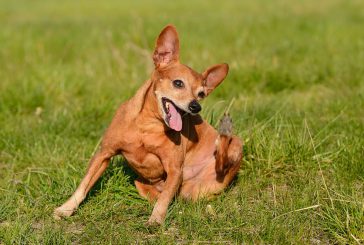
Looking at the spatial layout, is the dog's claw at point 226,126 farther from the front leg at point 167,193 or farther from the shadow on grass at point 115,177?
the shadow on grass at point 115,177

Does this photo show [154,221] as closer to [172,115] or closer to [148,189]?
[148,189]

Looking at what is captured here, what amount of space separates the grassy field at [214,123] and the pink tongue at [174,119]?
528 mm

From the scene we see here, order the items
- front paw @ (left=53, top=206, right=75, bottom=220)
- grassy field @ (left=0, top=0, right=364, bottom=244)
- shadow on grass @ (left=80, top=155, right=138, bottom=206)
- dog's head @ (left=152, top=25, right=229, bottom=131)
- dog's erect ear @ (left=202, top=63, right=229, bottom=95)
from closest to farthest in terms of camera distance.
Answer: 1. grassy field @ (left=0, top=0, right=364, bottom=244)
2. dog's head @ (left=152, top=25, right=229, bottom=131)
3. front paw @ (left=53, top=206, right=75, bottom=220)
4. dog's erect ear @ (left=202, top=63, right=229, bottom=95)
5. shadow on grass @ (left=80, top=155, right=138, bottom=206)

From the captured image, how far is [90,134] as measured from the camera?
5.52 m

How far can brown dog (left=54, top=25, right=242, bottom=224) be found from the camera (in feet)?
12.9

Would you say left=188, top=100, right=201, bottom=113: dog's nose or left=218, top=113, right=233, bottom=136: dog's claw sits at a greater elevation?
left=188, top=100, right=201, bottom=113: dog's nose

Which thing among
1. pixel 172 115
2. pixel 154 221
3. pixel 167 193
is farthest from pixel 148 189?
pixel 172 115

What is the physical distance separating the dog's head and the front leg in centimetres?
31

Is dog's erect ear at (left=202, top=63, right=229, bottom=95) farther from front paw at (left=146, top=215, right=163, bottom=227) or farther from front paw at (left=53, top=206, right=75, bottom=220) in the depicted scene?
front paw at (left=53, top=206, right=75, bottom=220)

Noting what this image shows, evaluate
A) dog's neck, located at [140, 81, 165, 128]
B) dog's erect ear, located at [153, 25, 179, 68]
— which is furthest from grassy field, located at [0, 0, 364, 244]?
dog's erect ear, located at [153, 25, 179, 68]

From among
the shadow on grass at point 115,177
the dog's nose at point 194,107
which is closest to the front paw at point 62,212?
the shadow on grass at point 115,177

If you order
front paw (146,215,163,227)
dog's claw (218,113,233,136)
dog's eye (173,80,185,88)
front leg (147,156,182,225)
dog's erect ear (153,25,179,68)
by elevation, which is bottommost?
front paw (146,215,163,227)

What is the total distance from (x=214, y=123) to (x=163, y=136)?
44.4 inches

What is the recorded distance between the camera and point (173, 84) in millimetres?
3904
